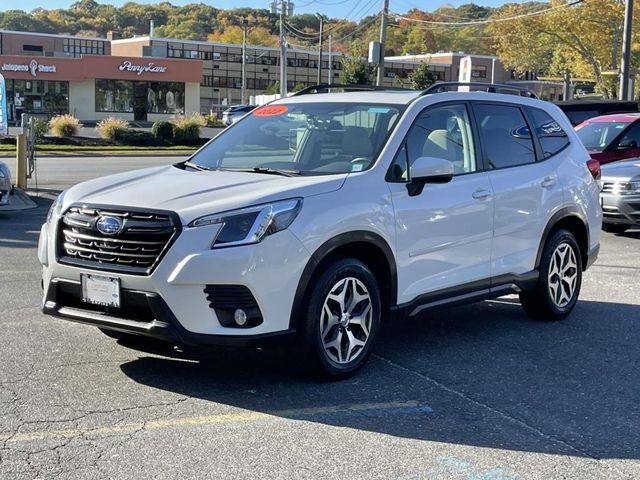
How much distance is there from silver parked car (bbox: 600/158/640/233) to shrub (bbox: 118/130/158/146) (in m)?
26.2

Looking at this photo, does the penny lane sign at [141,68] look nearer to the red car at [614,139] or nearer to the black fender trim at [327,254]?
the red car at [614,139]

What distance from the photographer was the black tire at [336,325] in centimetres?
502

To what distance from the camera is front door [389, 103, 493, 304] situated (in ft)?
18.4

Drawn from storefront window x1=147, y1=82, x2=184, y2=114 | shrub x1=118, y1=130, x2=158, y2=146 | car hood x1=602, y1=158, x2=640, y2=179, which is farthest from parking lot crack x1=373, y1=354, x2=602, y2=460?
storefront window x1=147, y1=82, x2=184, y2=114

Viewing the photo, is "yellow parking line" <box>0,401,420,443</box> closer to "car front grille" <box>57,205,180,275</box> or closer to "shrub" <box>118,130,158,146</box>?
"car front grille" <box>57,205,180,275</box>

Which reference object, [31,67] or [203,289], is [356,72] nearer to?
[31,67]

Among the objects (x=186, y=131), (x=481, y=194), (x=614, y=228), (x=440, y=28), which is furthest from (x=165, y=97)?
(x=440, y=28)

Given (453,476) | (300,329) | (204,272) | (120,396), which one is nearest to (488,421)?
(453,476)

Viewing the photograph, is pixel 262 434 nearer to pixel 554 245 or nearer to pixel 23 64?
pixel 554 245

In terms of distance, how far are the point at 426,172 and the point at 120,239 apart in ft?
6.83

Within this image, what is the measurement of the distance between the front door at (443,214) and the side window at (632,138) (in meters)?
9.57

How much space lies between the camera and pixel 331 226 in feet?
16.5

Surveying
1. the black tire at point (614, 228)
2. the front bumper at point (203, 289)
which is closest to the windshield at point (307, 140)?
the front bumper at point (203, 289)

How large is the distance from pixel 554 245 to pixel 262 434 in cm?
364
